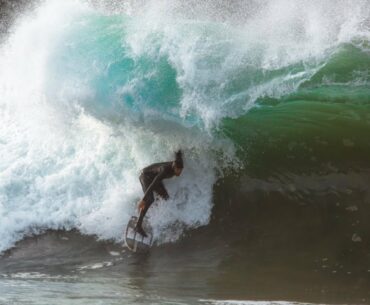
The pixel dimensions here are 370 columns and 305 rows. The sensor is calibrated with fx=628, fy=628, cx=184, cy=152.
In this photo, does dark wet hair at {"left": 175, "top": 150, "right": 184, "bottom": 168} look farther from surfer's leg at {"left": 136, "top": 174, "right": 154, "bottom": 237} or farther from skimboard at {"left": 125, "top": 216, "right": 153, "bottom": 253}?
skimboard at {"left": 125, "top": 216, "right": 153, "bottom": 253}

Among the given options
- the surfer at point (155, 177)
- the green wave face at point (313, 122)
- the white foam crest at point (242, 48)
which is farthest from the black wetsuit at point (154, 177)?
the green wave face at point (313, 122)

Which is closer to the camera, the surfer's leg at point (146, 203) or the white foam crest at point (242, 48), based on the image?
the surfer's leg at point (146, 203)

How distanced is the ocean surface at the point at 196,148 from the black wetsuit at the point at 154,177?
35 cm

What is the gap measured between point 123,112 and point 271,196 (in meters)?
2.49

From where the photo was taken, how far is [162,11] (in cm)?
1015

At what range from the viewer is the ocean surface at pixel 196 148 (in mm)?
7504

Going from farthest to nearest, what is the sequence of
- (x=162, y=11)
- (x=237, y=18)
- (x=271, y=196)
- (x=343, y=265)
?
(x=237, y=18), (x=162, y=11), (x=271, y=196), (x=343, y=265)

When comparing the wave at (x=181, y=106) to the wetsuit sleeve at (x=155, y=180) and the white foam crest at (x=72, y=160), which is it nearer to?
the white foam crest at (x=72, y=160)

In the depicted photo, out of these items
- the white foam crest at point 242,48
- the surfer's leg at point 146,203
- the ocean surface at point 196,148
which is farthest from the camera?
the white foam crest at point 242,48

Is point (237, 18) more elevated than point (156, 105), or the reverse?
point (237, 18)

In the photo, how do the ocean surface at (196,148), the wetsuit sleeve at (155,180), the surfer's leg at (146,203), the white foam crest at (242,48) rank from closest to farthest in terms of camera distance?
the ocean surface at (196,148) < the surfer's leg at (146,203) < the wetsuit sleeve at (155,180) < the white foam crest at (242,48)

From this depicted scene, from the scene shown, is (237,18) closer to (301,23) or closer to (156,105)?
(301,23)

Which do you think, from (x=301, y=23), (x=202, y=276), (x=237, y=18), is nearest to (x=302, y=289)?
(x=202, y=276)

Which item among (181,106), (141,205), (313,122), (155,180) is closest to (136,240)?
(141,205)
